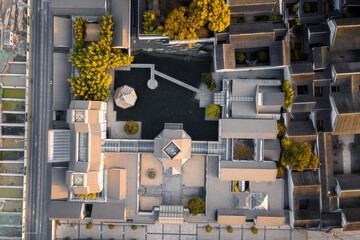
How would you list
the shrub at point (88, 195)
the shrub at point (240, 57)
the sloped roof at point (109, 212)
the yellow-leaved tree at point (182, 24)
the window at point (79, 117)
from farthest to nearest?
the sloped roof at point (109, 212) → the shrub at point (240, 57) → the shrub at point (88, 195) → the window at point (79, 117) → the yellow-leaved tree at point (182, 24)

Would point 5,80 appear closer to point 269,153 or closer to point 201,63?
point 201,63

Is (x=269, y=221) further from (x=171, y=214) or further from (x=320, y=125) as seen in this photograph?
(x=320, y=125)

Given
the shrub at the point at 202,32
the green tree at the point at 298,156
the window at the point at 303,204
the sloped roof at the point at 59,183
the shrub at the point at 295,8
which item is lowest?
the window at the point at 303,204

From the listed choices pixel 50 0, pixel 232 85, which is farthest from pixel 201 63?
pixel 50 0

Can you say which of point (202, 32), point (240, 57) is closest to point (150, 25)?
point (202, 32)

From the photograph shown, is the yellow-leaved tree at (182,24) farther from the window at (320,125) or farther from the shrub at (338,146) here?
the shrub at (338,146)

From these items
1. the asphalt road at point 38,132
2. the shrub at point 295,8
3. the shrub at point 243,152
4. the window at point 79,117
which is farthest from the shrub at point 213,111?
the asphalt road at point 38,132
